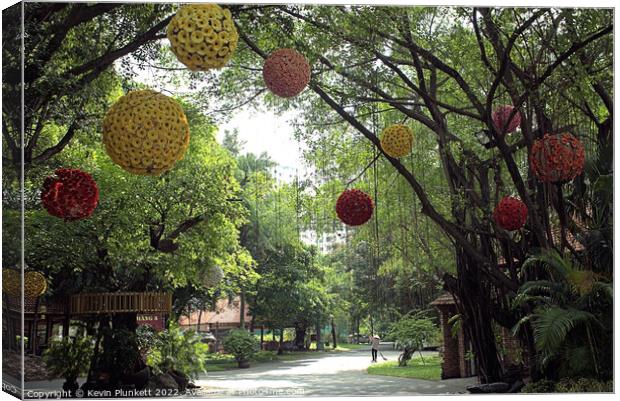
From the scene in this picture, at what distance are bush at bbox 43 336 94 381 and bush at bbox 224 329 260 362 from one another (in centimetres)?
122

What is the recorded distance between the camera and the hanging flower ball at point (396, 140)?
24.1 feet

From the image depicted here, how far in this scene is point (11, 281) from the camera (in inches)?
236

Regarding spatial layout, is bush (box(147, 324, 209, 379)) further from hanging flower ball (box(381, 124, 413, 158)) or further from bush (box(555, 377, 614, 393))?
bush (box(555, 377, 614, 393))

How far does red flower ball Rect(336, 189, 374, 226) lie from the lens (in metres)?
7.23

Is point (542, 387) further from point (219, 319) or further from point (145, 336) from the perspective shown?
point (145, 336)

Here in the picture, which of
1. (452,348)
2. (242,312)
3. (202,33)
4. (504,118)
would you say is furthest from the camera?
(504,118)

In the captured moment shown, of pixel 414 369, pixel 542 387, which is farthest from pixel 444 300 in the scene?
pixel 542 387

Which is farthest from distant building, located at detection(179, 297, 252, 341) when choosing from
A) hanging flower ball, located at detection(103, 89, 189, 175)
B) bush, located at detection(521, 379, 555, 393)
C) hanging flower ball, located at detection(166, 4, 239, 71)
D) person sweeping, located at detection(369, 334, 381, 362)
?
bush, located at detection(521, 379, 555, 393)

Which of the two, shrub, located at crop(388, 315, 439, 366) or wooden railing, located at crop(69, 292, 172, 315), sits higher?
wooden railing, located at crop(69, 292, 172, 315)

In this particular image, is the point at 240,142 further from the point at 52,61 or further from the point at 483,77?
the point at 483,77

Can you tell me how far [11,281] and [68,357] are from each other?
0.84 metres

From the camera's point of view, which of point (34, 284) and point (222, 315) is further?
point (222, 315)

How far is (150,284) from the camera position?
7.05m

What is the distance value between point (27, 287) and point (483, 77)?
4622 millimetres
